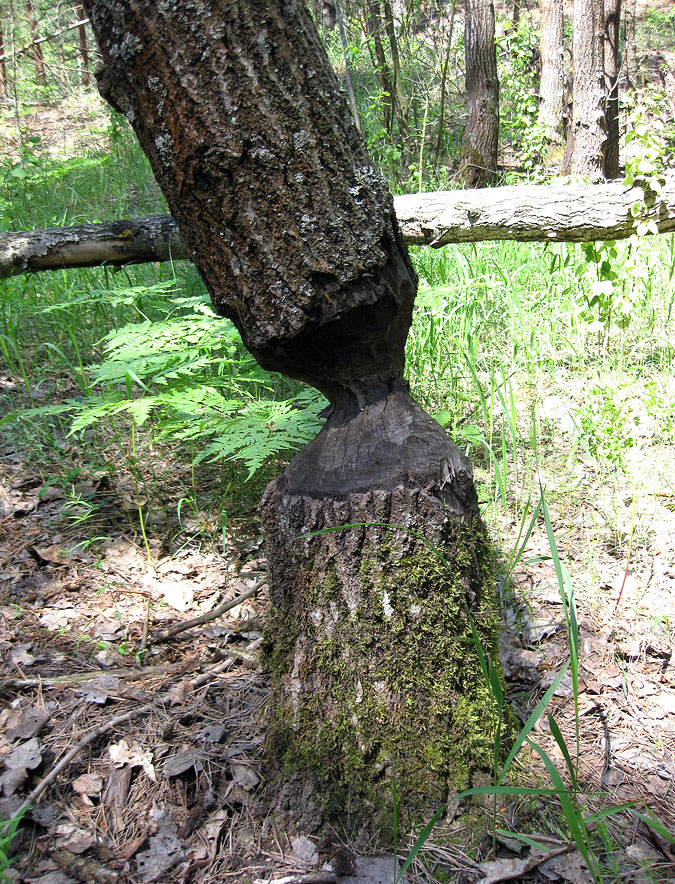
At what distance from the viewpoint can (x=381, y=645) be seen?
1.55m

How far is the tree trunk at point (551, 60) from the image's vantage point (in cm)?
906

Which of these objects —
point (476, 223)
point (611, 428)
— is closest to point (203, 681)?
point (611, 428)

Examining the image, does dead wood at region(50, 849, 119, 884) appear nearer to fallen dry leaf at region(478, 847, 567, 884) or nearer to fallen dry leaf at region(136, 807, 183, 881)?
fallen dry leaf at region(136, 807, 183, 881)

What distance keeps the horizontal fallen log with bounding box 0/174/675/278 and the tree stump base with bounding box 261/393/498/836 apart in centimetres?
211

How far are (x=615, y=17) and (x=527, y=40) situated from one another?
10.9ft

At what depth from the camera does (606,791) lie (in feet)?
5.32

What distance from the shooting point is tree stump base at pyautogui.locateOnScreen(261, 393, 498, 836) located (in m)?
1.54

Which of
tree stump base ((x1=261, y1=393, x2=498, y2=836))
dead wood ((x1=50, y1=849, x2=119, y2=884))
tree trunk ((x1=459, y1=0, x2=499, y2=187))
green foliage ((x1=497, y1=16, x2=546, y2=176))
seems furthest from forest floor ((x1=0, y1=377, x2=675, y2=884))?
green foliage ((x1=497, y1=16, x2=546, y2=176))

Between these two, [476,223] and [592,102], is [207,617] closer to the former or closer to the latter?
[476,223]

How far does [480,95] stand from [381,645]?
7549 millimetres

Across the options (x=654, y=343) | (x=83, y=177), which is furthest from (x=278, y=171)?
(x=83, y=177)

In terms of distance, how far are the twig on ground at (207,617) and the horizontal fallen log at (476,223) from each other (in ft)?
6.94

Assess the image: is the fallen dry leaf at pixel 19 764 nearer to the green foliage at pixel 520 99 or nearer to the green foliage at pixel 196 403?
the green foliage at pixel 196 403

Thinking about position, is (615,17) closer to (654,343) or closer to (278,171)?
(654,343)
